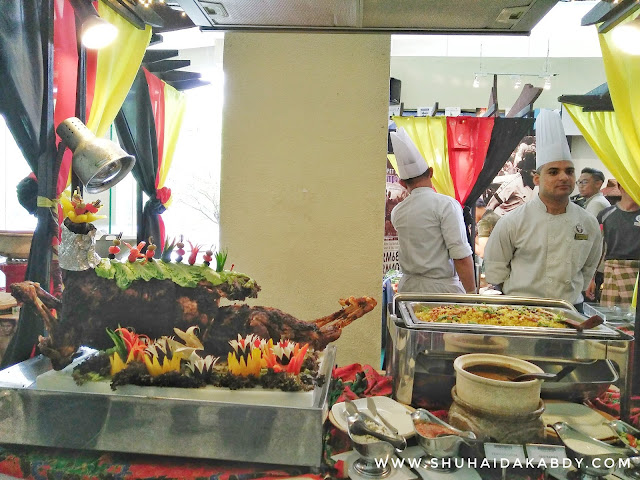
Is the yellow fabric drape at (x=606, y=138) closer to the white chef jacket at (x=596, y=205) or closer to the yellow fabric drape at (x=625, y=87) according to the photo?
the yellow fabric drape at (x=625, y=87)

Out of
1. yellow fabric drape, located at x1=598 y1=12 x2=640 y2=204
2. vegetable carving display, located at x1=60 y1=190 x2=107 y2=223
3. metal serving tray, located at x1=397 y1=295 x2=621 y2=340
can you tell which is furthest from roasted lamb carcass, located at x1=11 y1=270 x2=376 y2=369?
yellow fabric drape, located at x1=598 y1=12 x2=640 y2=204

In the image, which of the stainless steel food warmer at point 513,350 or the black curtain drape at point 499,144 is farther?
the black curtain drape at point 499,144

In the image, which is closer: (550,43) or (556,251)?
(556,251)

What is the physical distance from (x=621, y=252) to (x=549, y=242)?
2.23m

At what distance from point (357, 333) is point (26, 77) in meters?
1.74

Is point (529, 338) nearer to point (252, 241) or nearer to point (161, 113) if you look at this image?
point (252, 241)

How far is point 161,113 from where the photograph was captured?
4.47m

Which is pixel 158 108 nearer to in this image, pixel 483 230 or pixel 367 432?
pixel 483 230

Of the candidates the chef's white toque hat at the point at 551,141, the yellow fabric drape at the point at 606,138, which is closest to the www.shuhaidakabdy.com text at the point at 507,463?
the chef's white toque hat at the point at 551,141

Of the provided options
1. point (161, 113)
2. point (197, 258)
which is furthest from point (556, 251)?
point (161, 113)

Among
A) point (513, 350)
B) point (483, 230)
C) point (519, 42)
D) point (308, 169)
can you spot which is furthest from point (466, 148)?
point (513, 350)

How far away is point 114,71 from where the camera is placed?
275cm

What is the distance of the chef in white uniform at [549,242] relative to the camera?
2318mm

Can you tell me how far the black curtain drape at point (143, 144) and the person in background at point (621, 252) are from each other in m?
3.98
